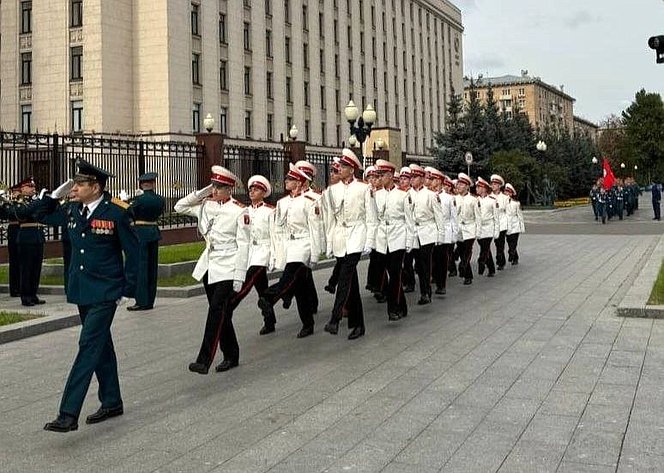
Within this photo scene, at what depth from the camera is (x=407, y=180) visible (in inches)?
440

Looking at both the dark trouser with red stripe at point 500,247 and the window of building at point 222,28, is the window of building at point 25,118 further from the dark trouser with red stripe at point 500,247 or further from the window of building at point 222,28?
the dark trouser with red stripe at point 500,247

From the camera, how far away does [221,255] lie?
22.6 ft

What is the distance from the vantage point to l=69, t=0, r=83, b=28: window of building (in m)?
42.7

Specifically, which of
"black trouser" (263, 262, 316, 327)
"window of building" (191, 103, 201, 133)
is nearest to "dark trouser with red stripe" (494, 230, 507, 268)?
"black trouser" (263, 262, 316, 327)

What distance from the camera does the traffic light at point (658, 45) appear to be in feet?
38.2

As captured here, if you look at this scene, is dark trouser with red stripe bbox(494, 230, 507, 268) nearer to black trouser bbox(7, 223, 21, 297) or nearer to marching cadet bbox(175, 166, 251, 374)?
black trouser bbox(7, 223, 21, 297)

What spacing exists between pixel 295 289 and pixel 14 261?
5.57m

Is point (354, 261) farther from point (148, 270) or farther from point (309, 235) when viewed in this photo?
point (148, 270)

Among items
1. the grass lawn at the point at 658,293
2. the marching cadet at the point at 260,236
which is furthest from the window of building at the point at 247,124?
the marching cadet at the point at 260,236

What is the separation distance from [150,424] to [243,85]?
45.3 metres

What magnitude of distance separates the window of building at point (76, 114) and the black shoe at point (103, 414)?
131 feet

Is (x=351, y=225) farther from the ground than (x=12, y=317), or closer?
farther from the ground

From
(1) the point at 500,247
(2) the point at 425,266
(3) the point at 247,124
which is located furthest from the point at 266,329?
(3) the point at 247,124

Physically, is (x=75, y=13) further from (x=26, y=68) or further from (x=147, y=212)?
(x=147, y=212)
